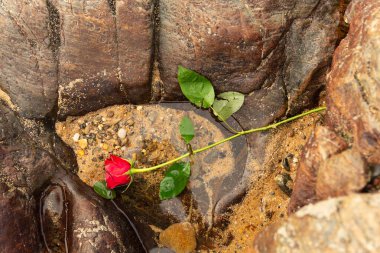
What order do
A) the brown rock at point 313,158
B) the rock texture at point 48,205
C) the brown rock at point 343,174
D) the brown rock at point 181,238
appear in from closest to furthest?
the brown rock at point 343,174 → the brown rock at point 313,158 → the rock texture at point 48,205 → the brown rock at point 181,238

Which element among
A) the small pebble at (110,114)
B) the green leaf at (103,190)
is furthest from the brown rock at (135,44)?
the green leaf at (103,190)

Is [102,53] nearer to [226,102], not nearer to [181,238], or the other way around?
[226,102]

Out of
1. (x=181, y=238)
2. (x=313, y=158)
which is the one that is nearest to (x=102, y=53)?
(x=181, y=238)

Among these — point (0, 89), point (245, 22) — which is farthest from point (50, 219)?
point (245, 22)

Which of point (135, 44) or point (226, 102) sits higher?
point (135, 44)

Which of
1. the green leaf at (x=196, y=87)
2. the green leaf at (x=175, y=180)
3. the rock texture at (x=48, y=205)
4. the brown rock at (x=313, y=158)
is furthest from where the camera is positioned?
the green leaf at (x=175, y=180)

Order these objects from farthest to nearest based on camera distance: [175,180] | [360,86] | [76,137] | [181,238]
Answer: [76,137] < [181,238] < [175,180] < [360,86]

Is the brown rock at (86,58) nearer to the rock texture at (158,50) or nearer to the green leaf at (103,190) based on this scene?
the rock texture at (158,50)
